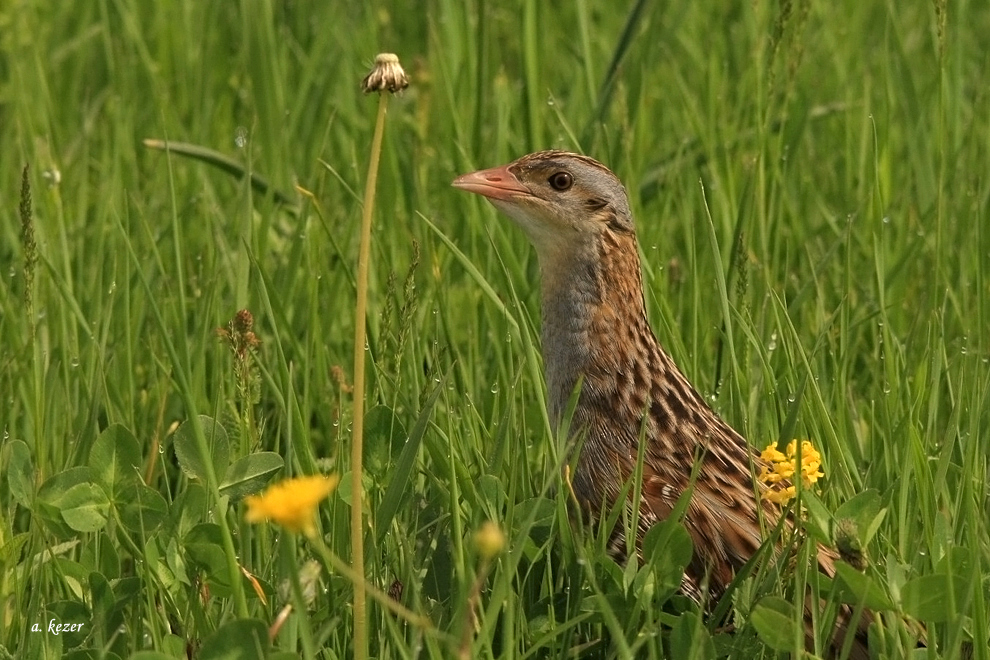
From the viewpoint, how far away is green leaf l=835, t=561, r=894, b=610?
2.71 metres

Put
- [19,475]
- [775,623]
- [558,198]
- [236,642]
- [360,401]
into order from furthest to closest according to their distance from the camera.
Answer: [558,198] → [19,475] → [775,623] → [236,642] → [360,401]

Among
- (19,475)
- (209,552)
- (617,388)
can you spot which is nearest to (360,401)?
(209,552)

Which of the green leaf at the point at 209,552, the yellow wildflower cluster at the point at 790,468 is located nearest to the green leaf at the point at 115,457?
the green leaf at the point at 209,552

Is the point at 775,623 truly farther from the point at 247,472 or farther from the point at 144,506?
the point at 144,506

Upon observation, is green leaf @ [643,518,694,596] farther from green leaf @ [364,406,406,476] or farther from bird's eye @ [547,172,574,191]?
bird's eye @ [547,172,574,191]

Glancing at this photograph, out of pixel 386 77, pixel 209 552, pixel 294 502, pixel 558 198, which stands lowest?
pixel 209 552

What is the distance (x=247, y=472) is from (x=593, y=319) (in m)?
0.92

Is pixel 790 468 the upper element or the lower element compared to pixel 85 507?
upper

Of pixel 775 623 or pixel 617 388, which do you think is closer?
pixel 775 623

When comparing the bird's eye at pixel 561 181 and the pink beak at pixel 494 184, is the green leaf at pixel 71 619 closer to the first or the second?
the pink beak at pixel 494 184

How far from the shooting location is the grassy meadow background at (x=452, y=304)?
2975 mm

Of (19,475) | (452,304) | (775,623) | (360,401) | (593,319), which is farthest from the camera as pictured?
(452,304)

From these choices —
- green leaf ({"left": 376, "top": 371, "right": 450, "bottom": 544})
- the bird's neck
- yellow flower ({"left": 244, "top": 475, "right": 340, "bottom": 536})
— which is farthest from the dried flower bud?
the bird's neck

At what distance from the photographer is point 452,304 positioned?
457cm
